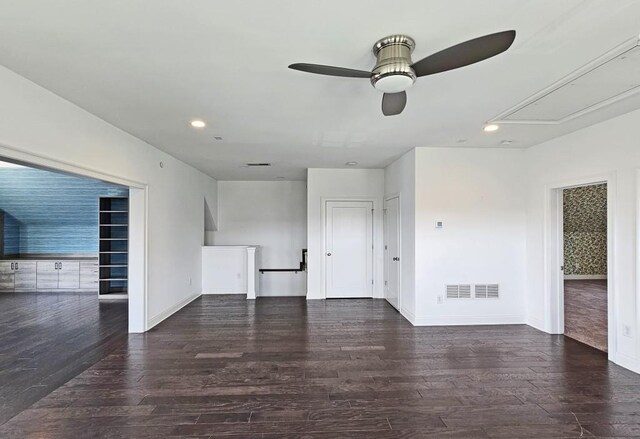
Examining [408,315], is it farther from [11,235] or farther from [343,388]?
[11,235]

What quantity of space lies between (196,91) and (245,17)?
111 cm

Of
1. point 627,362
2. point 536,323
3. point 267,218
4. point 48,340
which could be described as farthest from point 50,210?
point 627,362

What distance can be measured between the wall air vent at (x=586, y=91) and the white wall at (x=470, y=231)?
1191mm

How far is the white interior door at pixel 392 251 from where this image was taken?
17.4 feet

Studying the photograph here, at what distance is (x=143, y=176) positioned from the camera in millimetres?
4199

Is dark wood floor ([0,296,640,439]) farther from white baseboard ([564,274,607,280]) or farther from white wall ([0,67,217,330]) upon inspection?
white baseboard ([564,274,607,280])

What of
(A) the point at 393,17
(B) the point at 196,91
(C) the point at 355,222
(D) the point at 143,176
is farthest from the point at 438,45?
(C) the point at 355,222

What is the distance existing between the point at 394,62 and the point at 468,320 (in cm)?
400

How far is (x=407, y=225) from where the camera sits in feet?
15.9

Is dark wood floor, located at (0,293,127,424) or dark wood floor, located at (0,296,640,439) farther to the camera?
dark wood floor, located at (0,293,127,424)

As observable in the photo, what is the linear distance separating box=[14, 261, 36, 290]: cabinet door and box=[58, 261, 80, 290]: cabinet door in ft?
1.77

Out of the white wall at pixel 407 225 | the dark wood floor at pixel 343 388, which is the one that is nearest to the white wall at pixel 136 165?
the dark wood floor at pixel 343 388

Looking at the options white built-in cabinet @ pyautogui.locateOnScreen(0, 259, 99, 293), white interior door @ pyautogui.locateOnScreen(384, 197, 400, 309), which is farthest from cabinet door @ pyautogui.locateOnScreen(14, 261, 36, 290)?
white interior door @ pyautogui.locateOnScreen(384, 197, 400, 309)

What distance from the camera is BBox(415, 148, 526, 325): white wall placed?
4508 millimetres
